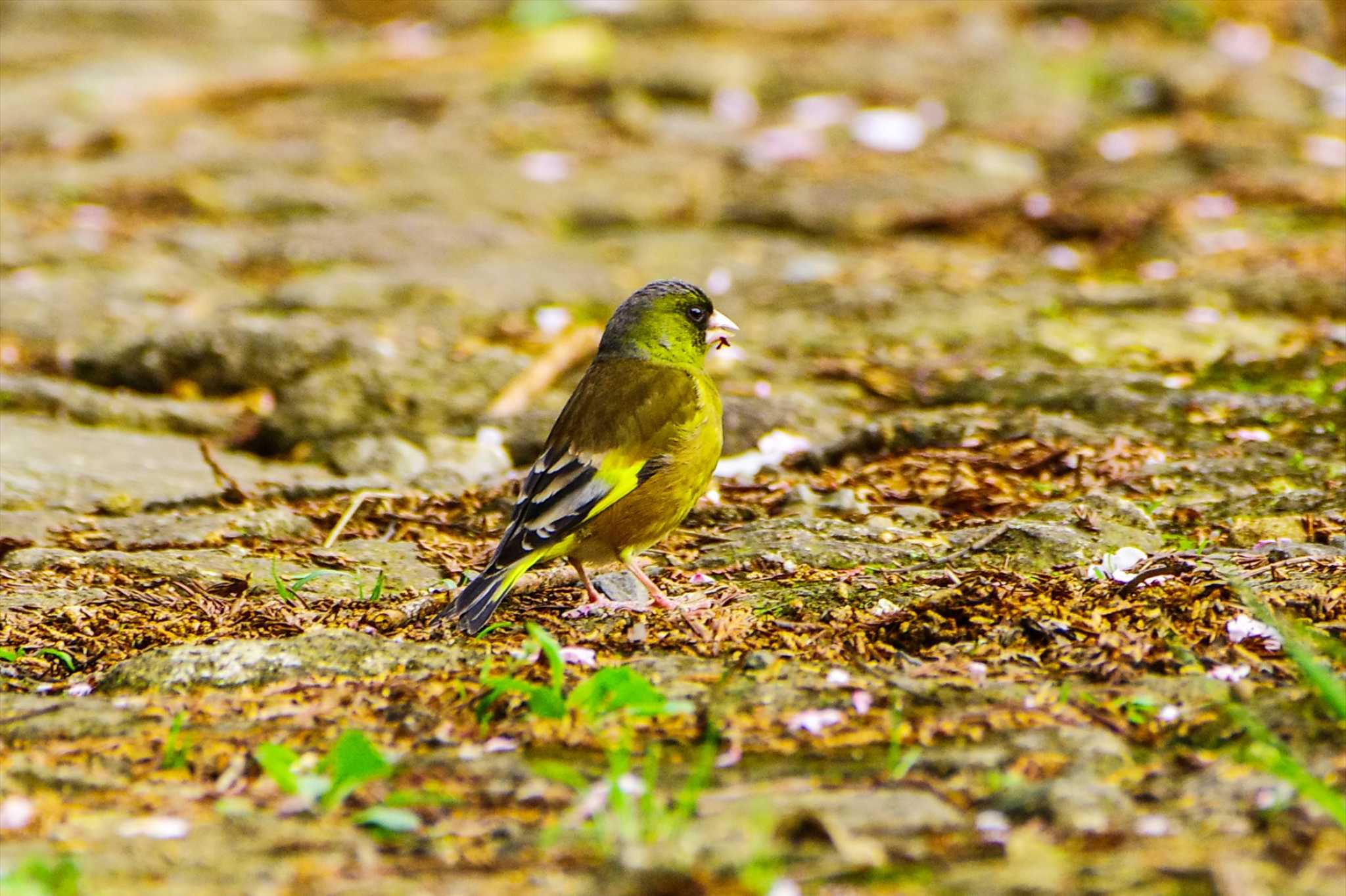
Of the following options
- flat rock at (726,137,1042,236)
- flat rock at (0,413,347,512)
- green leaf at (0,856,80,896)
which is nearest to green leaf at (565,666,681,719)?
green leaf at (0,856,80,896)

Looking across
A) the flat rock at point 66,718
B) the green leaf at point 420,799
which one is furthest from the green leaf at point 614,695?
the flat rock at point 66,718

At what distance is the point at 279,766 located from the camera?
2.66m

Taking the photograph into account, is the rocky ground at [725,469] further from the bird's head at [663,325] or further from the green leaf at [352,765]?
the bird's head at [663,325]

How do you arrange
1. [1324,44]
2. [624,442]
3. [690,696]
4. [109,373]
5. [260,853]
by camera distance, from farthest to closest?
[1324,44] < [109,373] < [624,442] < [690,696] < [260,853]

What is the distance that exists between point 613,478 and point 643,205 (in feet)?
16.2

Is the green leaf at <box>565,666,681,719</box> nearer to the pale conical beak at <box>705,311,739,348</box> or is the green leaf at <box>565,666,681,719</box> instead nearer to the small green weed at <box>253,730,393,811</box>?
the small green weed at <box>253,730,393,811</box>

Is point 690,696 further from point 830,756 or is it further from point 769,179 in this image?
point 769,179

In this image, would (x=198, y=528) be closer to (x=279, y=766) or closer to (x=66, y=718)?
(x=66, y=718)

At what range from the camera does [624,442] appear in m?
4.12

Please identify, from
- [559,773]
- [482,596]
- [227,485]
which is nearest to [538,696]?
[559,773]

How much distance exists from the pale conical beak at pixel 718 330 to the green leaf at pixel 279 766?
7.79ft

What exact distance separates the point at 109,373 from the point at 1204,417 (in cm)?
433

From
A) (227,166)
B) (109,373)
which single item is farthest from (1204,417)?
(227,166)

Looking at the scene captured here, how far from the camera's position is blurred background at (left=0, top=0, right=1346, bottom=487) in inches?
235
